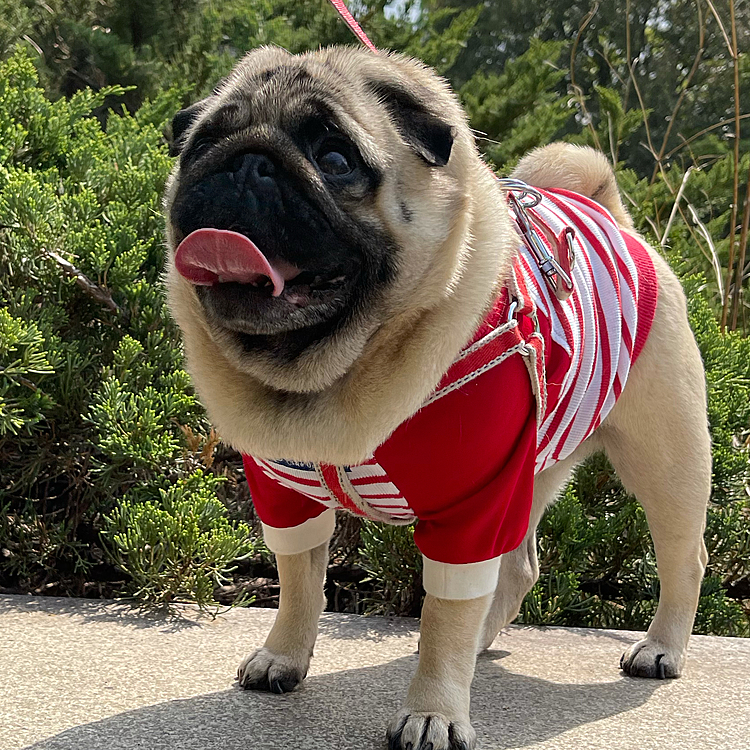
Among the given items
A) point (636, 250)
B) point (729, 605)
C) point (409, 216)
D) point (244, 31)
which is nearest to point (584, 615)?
point (729, 605)

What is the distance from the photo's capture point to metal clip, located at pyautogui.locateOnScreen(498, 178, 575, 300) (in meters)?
2.36

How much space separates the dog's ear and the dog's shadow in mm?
1310

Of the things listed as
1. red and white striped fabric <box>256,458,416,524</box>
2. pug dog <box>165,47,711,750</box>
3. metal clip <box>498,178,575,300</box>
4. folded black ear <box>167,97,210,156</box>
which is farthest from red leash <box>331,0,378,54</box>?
red and white striped fabric <box>256,458,416,524</box>

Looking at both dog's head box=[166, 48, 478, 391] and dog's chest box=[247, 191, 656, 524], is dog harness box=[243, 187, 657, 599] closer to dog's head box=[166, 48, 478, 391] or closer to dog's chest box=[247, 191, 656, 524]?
dog's chest box=[247, 191, 656, 524]

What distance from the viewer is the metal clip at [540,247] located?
2355 millimetres

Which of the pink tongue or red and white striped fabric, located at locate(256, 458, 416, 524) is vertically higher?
the pink tongue

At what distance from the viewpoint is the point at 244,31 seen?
564 centimetres

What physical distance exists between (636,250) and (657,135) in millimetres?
15383

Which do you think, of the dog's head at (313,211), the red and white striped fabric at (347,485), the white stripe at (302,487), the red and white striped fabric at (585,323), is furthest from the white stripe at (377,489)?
the red and white striped fabric at (585,323)

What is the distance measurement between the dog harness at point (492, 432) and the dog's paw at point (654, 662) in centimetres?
69

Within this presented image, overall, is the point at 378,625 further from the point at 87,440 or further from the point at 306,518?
the point at 87,440

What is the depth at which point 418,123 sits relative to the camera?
200cm

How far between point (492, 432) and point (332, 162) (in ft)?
2.18

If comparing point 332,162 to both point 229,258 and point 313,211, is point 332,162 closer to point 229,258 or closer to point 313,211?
point 313,211
